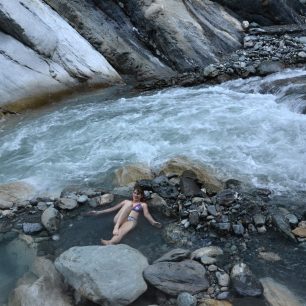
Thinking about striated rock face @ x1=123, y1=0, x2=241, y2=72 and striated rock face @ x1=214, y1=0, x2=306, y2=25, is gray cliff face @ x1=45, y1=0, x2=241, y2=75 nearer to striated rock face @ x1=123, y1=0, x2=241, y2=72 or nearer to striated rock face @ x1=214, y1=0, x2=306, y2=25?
striated rock face @ x1=123, y1=0, x2=241, y2=72

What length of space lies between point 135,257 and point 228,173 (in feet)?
10.1

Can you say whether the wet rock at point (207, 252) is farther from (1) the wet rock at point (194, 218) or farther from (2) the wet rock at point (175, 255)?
(1) the wet rock at point (194, 218)

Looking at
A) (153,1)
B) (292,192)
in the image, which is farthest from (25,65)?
(292,192)

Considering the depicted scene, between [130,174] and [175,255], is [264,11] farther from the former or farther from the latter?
[175,255]

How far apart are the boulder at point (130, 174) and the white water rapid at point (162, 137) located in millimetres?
355

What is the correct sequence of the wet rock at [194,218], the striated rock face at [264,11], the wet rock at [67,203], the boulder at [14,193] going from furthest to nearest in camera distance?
the striated rock face at [264,11] → the boulder at [14,193] → the wet rock at [67,203] → the wet rock at [194,218]

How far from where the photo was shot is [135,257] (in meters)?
5.41

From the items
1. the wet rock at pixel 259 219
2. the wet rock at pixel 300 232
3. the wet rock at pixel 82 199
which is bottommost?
the wet rock at pixel 300 232

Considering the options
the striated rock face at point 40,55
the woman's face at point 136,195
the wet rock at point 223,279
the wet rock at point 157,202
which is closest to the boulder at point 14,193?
the woman's face at point 136,195

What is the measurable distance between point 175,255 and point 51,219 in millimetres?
2183

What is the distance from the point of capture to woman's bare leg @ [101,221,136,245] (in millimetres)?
6073

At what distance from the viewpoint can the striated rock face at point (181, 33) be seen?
1505cm

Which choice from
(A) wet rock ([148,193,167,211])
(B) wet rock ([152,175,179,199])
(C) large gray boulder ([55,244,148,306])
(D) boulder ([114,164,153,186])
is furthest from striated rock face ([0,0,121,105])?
(C) large gray boulder ([55,244,148,306])

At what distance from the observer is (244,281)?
5.09 m
